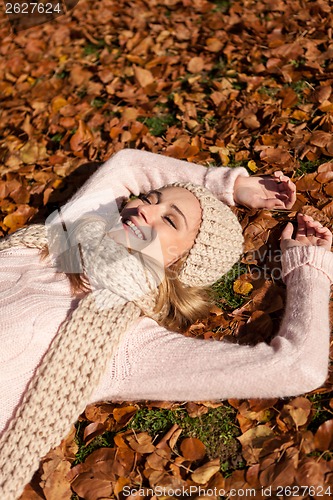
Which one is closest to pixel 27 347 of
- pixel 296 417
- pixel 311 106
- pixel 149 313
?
pixel 149 313

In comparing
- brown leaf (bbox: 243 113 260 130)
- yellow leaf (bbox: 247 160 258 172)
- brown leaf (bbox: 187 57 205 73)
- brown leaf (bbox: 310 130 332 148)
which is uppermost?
brown leaf (bbox: 187 57 205 73)

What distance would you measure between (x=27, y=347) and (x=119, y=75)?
281 cm

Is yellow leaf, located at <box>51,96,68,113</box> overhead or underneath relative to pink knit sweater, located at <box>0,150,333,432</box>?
overhead

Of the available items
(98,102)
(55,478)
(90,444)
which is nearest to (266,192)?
(90,444)

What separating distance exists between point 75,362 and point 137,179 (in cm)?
136

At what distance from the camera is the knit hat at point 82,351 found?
2293mm

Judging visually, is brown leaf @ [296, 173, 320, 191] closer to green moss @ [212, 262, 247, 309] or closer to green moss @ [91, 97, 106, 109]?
green moss @ [212, 262, 247, 309]

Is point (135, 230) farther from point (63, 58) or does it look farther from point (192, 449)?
point (63, 58)

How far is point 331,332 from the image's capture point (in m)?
2.61

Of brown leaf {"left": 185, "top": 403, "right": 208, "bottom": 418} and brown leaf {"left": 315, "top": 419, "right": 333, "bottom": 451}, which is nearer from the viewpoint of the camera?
brown leaf {"left": 315, "top": 419, "right": 333, "bottom": 451}

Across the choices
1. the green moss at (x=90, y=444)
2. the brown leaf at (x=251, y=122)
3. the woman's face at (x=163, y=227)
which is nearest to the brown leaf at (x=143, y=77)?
the brown leaf at (x=251, y=122)

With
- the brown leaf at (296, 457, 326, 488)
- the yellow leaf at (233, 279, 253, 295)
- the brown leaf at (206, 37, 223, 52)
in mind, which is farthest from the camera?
the brown leaf at (206, 37, 223, 52)

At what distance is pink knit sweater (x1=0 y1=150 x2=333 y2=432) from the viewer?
7.32 ft

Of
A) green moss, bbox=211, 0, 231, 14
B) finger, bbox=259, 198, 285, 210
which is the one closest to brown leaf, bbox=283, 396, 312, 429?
finger, bbox=259, 198, 285, 210
